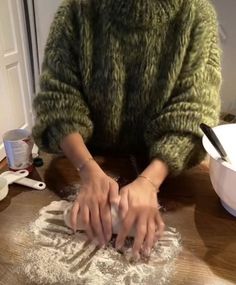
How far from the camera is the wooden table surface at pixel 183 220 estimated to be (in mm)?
454

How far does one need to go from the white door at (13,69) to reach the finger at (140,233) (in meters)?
1.83

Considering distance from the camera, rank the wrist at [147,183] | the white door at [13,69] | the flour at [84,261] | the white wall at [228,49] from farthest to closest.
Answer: the white door at [13,69] → the white wall at [228,49] → the wrist at [147,183] → the flour at [84,261]

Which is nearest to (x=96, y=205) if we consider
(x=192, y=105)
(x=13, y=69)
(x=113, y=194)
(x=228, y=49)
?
(x=113, y=194)

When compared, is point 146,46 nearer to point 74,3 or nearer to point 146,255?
point 74,3

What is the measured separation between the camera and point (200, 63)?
64 centimetres

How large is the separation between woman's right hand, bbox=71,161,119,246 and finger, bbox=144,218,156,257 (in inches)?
2.5

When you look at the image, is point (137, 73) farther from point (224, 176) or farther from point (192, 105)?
point (224, 176)

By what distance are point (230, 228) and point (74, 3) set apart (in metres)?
0.57

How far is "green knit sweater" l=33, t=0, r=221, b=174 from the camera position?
0.62 metres

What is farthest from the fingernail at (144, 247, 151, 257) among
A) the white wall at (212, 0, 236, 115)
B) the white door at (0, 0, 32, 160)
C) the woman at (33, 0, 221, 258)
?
the white door at (0, 0, 32, 160)

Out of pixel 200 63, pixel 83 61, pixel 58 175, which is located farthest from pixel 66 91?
pixel 200 63

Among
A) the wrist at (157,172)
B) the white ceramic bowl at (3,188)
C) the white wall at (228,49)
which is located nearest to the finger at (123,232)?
the wrist at (157,172)

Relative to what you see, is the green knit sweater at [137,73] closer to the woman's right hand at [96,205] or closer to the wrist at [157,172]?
the wrist at [157,172]

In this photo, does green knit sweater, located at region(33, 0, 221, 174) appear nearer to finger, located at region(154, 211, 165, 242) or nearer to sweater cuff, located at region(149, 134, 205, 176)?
sweater cuff, located at region(149, 134, 205, 176)
